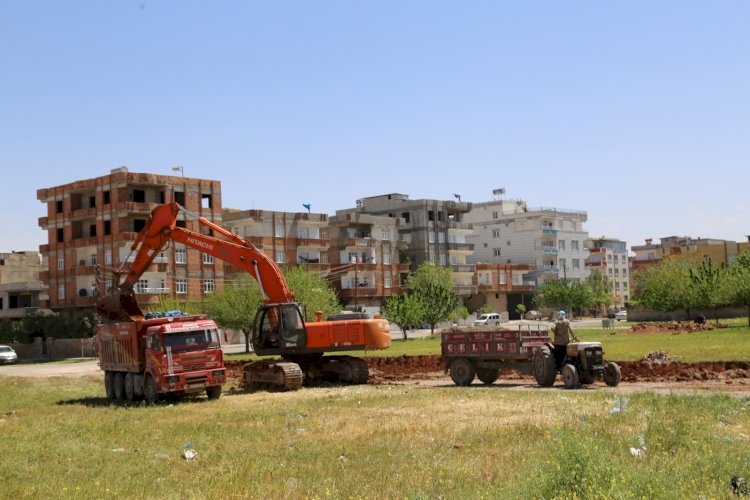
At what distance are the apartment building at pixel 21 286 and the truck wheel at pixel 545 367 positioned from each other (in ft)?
236

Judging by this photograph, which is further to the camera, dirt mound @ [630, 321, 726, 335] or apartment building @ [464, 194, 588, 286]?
apartment building @ [464, 194, 588, 286]

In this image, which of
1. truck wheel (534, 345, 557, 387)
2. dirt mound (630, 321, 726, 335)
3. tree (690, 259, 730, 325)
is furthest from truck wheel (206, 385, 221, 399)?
tree (690, 259, 730, 325)

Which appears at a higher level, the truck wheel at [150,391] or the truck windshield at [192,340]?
the truck windshield at [192,340]

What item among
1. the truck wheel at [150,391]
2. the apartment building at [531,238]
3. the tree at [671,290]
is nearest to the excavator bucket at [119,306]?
the truck wheel at [150,391]

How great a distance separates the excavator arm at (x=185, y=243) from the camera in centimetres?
3219

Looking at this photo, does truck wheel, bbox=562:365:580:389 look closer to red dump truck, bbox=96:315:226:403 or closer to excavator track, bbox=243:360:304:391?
excavator track, bbox=243:360:304:391

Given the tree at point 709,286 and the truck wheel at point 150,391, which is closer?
the truck wheel at point 150,391

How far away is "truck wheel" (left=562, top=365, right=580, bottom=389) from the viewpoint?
2688 cm

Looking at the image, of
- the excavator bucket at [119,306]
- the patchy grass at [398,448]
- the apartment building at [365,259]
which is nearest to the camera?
the patchy grass at [398,448]

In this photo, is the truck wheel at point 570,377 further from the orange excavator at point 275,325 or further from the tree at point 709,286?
the tree at point 709,286

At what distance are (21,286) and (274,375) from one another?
244ft

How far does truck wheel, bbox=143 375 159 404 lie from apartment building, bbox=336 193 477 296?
90860 mm

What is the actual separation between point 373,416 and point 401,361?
75.9ft

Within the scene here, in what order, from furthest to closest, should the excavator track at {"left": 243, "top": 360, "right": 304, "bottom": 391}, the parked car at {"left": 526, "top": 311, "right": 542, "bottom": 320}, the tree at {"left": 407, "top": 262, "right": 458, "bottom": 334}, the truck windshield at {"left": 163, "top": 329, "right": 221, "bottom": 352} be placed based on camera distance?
1. the parked car at {"left": 526, "top": 311, "right": 542, "bottom": 320}
2. the tree at {"left": 407, "top": 262, "right": 458, "bottom": 334}
3. the excavator track at {"left": 243, "top": 360, "right": 304, "bottom": 391}
4. the truck windshield at {"left": 163, "top": 329, "right": 221, "bottom": 352}
